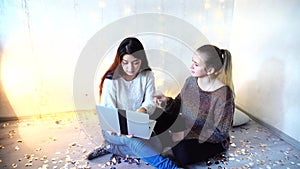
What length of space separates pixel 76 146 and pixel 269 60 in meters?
1.44

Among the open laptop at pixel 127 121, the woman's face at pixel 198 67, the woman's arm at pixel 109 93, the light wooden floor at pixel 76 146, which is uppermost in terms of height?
the woman's face at pixel 198 67

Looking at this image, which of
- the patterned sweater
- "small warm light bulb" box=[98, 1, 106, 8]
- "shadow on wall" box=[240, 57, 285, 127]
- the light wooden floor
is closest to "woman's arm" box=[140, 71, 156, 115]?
the patterned sweater

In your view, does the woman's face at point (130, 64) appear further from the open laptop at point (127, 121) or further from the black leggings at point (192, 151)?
the black leggings at point (192, 151)

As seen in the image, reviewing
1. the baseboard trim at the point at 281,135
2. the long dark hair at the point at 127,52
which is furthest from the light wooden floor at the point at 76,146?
the long dark hair at the point at 127,52

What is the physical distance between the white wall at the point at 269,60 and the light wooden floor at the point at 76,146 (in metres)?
0.16

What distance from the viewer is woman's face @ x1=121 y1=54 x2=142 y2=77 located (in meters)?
1.30

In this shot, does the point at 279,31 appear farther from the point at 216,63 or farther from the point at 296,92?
the point at 216,63

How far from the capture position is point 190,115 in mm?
1499

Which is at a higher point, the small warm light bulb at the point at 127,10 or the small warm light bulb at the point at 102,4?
the small warm light bulb at the point at 102,4

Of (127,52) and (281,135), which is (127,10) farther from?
(281,135)

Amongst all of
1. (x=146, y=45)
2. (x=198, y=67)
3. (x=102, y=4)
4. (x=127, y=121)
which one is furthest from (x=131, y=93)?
(x=102, y=4)

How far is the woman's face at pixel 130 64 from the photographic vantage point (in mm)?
1296

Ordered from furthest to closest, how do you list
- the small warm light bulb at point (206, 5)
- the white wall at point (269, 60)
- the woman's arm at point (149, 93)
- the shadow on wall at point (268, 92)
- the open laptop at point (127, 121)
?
the small warm light bulb at point (206, 5), the shadow on wall at point (268, 92), the white wall at point (269, 60), the woman's arm at point (149, 93), the open laptop at point (127, 121)

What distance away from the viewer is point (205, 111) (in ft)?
4.64
